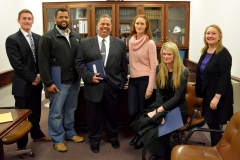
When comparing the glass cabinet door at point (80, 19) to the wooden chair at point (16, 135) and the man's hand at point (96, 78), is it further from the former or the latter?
the wooden chair at point (16, 135)

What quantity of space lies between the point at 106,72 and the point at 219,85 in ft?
3.48

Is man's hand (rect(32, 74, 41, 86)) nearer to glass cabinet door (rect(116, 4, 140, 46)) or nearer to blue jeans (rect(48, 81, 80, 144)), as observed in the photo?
blue jeans (rect(48, 81, 80, 144))

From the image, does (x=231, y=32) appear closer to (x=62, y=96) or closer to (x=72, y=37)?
(x=72, y=37)

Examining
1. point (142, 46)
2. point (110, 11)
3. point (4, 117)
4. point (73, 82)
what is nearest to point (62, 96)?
point (73, 82)

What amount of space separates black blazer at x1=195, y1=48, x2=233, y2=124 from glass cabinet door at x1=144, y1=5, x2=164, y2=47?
2816mm

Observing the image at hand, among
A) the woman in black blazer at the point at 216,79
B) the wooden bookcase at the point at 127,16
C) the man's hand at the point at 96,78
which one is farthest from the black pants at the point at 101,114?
the wooden bookcase at the point at 127,16

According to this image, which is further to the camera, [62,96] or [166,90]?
[62,96]

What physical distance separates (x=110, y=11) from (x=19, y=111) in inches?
128

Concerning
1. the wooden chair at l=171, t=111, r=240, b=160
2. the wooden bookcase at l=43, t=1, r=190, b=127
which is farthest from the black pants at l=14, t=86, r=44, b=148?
the wooden bookcase at l=43, t=1, r=190, b=127

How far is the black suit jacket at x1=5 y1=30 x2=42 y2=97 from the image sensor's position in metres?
2.47

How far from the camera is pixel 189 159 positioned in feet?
5.60

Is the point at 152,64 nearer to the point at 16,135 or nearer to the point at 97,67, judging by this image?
the point at 97,67

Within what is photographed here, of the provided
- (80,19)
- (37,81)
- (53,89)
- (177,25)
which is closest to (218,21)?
(177,25)

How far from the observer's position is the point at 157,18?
4867 millimetres
